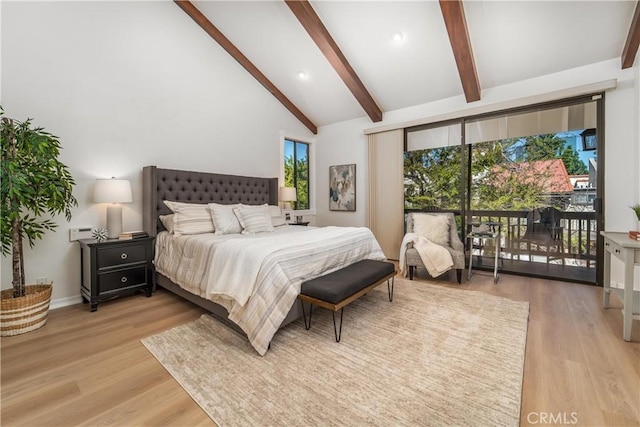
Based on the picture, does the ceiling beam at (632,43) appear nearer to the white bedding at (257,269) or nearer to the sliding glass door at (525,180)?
the sliding glass door at (525,180)

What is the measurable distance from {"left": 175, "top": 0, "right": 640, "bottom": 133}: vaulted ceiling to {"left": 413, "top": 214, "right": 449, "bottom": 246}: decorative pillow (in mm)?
1806

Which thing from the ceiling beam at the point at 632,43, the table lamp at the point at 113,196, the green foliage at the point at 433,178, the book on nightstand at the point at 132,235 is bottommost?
the book on nightstand at the point at 132,235

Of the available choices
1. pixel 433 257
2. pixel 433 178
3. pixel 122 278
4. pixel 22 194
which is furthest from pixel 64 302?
pixel 433 178

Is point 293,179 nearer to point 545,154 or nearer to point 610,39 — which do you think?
point 545,154

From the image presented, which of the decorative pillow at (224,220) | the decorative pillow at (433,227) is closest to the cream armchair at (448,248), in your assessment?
the decorative pillow at (433,227)

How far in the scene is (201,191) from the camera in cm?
397

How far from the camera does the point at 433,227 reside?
4.13m

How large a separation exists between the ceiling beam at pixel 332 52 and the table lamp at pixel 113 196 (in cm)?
284

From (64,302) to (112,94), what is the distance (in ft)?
7.68

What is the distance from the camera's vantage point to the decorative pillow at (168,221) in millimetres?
3284

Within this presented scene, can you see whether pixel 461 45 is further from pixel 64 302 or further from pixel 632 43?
pixel 64 302

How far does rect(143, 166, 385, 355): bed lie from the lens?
6.86 ft

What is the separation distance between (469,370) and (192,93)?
444cm

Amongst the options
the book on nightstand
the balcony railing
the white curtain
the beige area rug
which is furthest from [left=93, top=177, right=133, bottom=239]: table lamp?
the balcony railing
